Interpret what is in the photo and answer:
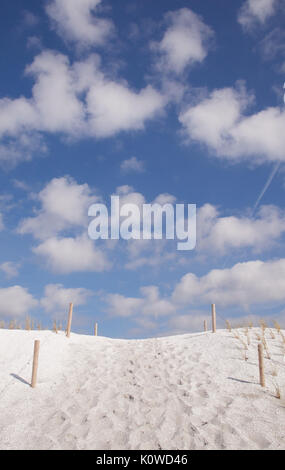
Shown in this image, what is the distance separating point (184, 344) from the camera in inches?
547

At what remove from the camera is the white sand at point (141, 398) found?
7.16 m

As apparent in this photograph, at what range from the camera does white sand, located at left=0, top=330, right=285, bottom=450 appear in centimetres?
716

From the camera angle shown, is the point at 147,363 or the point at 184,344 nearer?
the point at 147,363

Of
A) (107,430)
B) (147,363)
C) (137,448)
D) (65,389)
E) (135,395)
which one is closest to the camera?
(137,448)

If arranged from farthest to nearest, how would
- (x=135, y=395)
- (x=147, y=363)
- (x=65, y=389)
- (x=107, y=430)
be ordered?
(x=147, y=363)
(x=65, y=389)
(x=135, y=395)
(x=107, y=430)

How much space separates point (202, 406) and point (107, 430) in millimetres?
2454

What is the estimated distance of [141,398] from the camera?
9047mm

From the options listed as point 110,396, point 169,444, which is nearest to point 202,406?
point 169,444

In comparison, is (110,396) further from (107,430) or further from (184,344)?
(184,344)

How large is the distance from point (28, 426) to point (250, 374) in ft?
21.0

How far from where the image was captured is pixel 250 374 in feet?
32.2

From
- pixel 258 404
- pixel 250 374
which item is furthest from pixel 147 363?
pixel 258 404

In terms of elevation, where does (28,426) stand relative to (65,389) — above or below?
below
